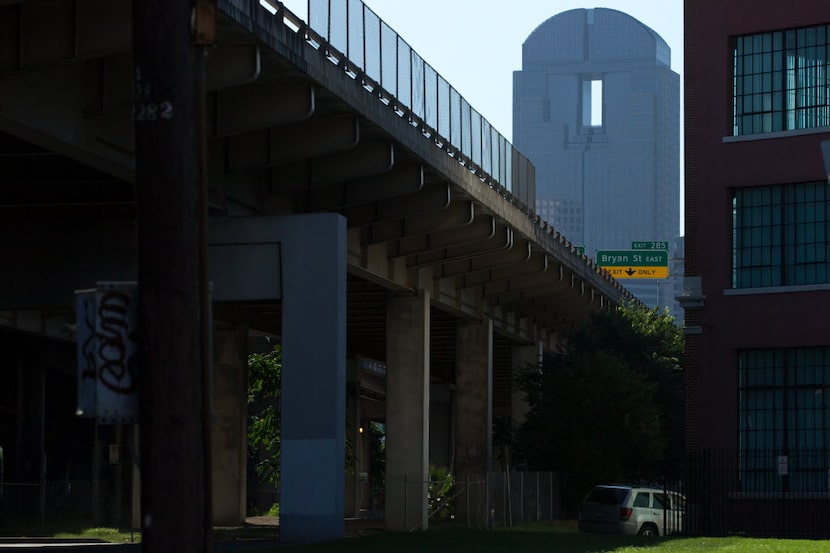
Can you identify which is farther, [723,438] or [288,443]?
[723,438]

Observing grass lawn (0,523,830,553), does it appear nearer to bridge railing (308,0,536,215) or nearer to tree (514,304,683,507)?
bridge railing (308,0,536,215)

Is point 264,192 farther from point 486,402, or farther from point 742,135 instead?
point 486,402

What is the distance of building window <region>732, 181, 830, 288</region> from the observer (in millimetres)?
37938

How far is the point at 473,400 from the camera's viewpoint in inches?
2178

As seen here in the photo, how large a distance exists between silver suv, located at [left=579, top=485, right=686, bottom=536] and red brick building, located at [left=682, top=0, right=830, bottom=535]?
221 cm

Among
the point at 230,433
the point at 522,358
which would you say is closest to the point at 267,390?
the point at 230,433

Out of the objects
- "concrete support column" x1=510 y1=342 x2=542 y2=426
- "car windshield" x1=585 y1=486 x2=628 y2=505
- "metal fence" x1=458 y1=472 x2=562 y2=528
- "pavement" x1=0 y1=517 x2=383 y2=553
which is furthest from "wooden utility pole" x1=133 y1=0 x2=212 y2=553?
"concrete support column" x1=510 y1=342 x2=542 y2=426

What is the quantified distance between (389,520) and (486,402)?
11.5 metres

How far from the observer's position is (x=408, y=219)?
1633 inches

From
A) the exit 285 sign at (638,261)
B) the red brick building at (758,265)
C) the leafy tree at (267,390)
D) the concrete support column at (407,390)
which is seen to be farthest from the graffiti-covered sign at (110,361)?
the exit 285 sign at (638,261)

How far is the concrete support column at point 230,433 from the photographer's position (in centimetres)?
4947

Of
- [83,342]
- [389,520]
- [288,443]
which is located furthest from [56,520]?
[83,342]

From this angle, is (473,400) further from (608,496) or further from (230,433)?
(608,496)


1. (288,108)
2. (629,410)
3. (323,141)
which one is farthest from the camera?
(629,410)
